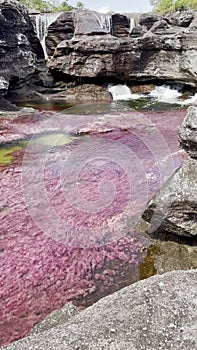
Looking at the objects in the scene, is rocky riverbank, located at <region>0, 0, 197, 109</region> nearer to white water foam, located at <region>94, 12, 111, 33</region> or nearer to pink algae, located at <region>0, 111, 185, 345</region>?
white water foam, located at <region>94, 12, 111, 33</region>

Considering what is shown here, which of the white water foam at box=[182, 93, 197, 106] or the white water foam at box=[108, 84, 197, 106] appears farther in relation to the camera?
the white water foam at box=[108, 84, 197, 106]

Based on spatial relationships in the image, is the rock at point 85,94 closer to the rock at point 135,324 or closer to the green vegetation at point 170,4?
the rock at point 135,324

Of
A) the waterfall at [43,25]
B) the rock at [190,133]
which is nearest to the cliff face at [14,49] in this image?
the waterfall at [43,25]

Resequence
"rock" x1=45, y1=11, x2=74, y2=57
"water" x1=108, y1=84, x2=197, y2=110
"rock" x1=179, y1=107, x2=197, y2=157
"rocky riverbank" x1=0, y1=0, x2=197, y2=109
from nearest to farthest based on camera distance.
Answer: "rock" x1=179, y1=107, x2=197, y2=157, "water" x1=108, y1=84, x2=197, y2=110, "rocky riverbank" x1=0, y1=0, x2=197, y2=109, "rock" x1=45, y1=11, x2=74, y2=57

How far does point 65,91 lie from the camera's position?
91.7 feet

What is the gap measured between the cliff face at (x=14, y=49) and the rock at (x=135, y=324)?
20443 mm

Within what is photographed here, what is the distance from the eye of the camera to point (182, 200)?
7.51 m

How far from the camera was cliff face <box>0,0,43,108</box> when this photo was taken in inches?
945

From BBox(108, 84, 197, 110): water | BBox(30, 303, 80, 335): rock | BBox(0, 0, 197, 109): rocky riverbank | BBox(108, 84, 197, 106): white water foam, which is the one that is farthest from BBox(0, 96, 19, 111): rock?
BBox(30, 303, 80, 335): rock

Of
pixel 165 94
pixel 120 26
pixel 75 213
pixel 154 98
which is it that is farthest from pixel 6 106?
pixel 120 26

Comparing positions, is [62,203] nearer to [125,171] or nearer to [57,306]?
[125,171]

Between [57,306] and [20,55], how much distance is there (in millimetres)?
23367

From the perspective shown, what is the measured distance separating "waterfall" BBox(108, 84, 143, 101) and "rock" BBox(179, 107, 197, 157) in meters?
19.4

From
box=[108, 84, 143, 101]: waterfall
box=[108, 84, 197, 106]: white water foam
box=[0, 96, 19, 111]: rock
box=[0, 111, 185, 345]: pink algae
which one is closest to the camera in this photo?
box=[0, 111, 185, 345]: pink algae
